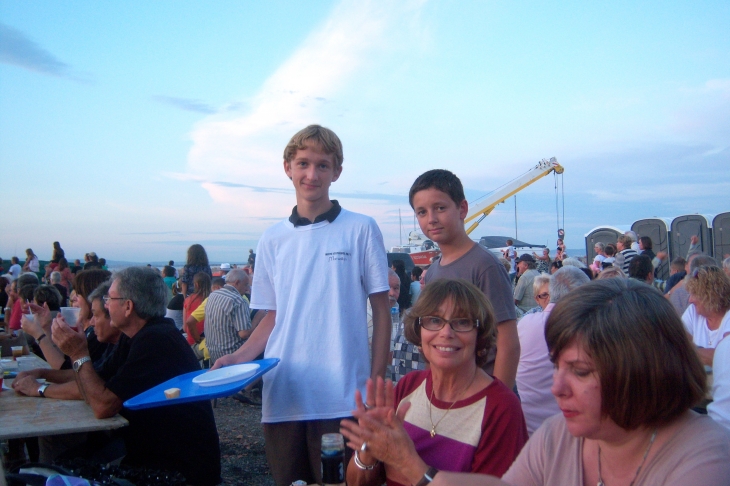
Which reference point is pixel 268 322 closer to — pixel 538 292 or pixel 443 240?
pixel 443 240

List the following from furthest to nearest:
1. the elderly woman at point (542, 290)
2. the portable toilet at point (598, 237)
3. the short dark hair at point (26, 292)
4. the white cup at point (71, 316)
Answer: the portable toilet at point (598, 237) → the short dark hair at point (26, 292) → the elderly woman at point (542, 290) → the white cup at point (71, 316)

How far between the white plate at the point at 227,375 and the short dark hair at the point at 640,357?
137cm

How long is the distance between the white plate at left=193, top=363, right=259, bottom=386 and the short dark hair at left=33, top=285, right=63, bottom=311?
16.5ft

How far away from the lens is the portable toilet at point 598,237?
53.5ft

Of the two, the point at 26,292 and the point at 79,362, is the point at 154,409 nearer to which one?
the point at 79,362

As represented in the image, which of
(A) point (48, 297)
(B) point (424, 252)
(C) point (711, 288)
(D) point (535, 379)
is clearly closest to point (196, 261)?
(A) point (48, 297)

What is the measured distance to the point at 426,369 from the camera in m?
2.65

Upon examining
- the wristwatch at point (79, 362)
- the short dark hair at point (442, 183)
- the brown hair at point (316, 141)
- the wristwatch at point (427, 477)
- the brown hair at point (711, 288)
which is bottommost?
the wristwatch at point (427, 477)

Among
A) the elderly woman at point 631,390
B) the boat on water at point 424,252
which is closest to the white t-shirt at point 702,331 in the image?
the elderly woman at point 631,390

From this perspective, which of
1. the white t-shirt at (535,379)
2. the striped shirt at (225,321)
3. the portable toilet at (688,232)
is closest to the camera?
the white t-shirt at (535,379)

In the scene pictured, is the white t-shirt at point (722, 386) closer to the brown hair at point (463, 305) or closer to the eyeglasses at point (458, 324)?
the brown hair at point (463, 305)

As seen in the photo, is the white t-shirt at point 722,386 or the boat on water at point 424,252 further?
the boat on water at point 424,252

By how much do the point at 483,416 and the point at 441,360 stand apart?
0.24m

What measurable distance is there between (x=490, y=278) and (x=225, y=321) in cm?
455
